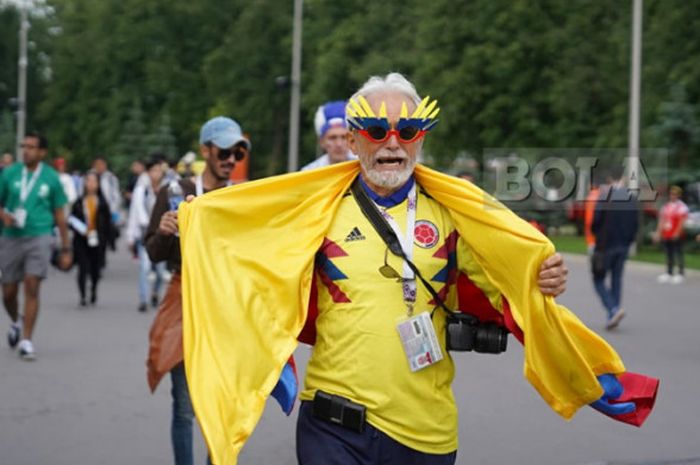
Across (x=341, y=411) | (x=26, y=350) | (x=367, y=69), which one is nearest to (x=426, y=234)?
(x=341, y=411)

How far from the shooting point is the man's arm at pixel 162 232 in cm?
572

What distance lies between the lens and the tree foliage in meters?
39.8

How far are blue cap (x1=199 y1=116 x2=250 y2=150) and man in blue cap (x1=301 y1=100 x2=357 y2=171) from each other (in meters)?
1.18

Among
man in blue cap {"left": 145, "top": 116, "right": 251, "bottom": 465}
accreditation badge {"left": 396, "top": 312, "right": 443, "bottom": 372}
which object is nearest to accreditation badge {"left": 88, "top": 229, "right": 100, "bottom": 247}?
man in blue cap {"left": 145, "top": 116, "right": 251, "bottom": 465}

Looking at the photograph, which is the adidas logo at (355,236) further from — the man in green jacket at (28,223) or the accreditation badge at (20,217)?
the accreditation badge at (20,217)

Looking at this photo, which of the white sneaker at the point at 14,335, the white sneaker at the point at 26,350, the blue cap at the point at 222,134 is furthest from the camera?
the white sneaker at the point at 14,335

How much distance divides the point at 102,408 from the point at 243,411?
17.6 ft

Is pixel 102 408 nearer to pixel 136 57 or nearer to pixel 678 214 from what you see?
pixel 678 214

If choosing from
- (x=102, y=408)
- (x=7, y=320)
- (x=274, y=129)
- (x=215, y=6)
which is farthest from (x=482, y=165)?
(x=102, y=408)

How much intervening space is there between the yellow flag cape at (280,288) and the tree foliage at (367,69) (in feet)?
106

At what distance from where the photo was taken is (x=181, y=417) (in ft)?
20.1

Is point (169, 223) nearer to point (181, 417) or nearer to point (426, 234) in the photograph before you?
point (181, 417)

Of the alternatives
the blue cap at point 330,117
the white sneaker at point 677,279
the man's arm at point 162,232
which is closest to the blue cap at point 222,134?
the man's arm at point 162,232

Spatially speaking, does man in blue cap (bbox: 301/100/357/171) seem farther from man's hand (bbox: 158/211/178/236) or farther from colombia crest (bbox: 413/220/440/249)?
colombia crest (bbox: 413/220/440/249)
